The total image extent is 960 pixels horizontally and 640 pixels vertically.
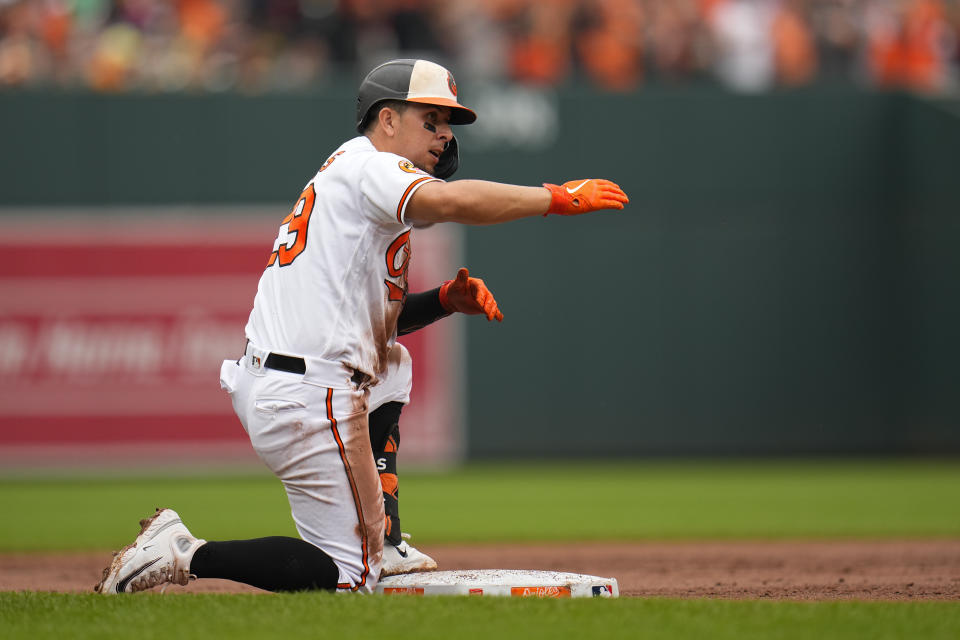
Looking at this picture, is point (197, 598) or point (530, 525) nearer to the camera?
point (197, 598)

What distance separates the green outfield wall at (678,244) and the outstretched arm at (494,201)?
29.2 feet

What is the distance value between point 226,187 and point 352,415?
30.3 feet

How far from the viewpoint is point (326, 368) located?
4.23m

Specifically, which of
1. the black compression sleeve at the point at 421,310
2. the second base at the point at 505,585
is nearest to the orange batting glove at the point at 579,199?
the black compression sleeve at the point at 421,310

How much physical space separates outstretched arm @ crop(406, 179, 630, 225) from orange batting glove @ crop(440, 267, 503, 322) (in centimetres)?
66

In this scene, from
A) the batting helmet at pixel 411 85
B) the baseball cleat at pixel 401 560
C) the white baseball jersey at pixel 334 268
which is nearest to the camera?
the white baseball jersey at pixel 334 268

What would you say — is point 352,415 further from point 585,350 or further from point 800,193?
point 800,193

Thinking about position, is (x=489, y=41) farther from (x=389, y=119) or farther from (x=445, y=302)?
(x=389, y=119)

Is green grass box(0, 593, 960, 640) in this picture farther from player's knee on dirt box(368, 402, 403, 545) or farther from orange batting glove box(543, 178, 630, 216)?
orange batting glove box(543, 178, 630, 216)

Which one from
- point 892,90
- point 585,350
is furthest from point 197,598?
point 892,90

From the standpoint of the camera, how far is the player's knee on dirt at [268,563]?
422cm

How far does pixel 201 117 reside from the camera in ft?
42.5

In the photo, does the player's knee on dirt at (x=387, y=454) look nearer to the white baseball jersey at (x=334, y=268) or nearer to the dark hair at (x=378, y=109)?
the white baseball jersey at (x=334, y=268)

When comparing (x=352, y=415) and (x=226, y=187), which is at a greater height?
(x=226, y=187)
